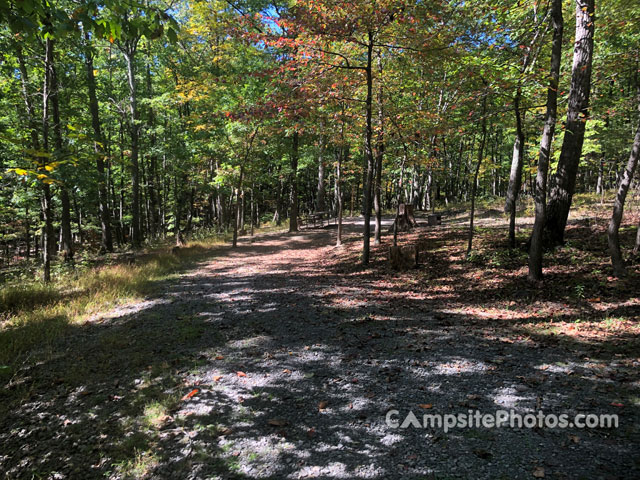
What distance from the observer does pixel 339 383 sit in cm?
387

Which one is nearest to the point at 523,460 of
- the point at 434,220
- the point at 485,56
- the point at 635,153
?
the point at 635,153

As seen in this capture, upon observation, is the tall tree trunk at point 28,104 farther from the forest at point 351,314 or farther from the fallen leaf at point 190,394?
the fallen leaf at point 190,394

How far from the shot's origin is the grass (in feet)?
16.3

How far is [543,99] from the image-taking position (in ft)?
26.5

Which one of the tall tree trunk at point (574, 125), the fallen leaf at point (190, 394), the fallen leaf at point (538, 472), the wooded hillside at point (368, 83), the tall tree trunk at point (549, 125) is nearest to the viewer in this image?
the fallen leaf at point (538, 472)

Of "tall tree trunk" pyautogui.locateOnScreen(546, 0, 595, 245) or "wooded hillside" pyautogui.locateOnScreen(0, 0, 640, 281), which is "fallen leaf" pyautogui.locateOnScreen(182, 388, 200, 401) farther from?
"tall tree trunk" pyautogui.locateOnScreen(546, 0, 595, 245)

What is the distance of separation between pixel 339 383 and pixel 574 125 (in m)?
7.56

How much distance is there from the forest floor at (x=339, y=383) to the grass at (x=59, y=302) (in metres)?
0.31

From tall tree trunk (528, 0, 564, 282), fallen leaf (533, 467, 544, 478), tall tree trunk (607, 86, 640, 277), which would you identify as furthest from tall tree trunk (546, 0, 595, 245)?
fallen leaf (533, 467, 544, 478)

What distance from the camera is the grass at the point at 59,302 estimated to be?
16.3ft

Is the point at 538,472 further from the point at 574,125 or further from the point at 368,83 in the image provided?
the point at 368,83

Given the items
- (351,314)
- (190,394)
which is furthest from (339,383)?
(351,314)

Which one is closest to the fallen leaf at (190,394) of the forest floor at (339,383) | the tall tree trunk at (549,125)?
the forest floor at (339,383)

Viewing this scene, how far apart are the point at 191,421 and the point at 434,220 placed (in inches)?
599
